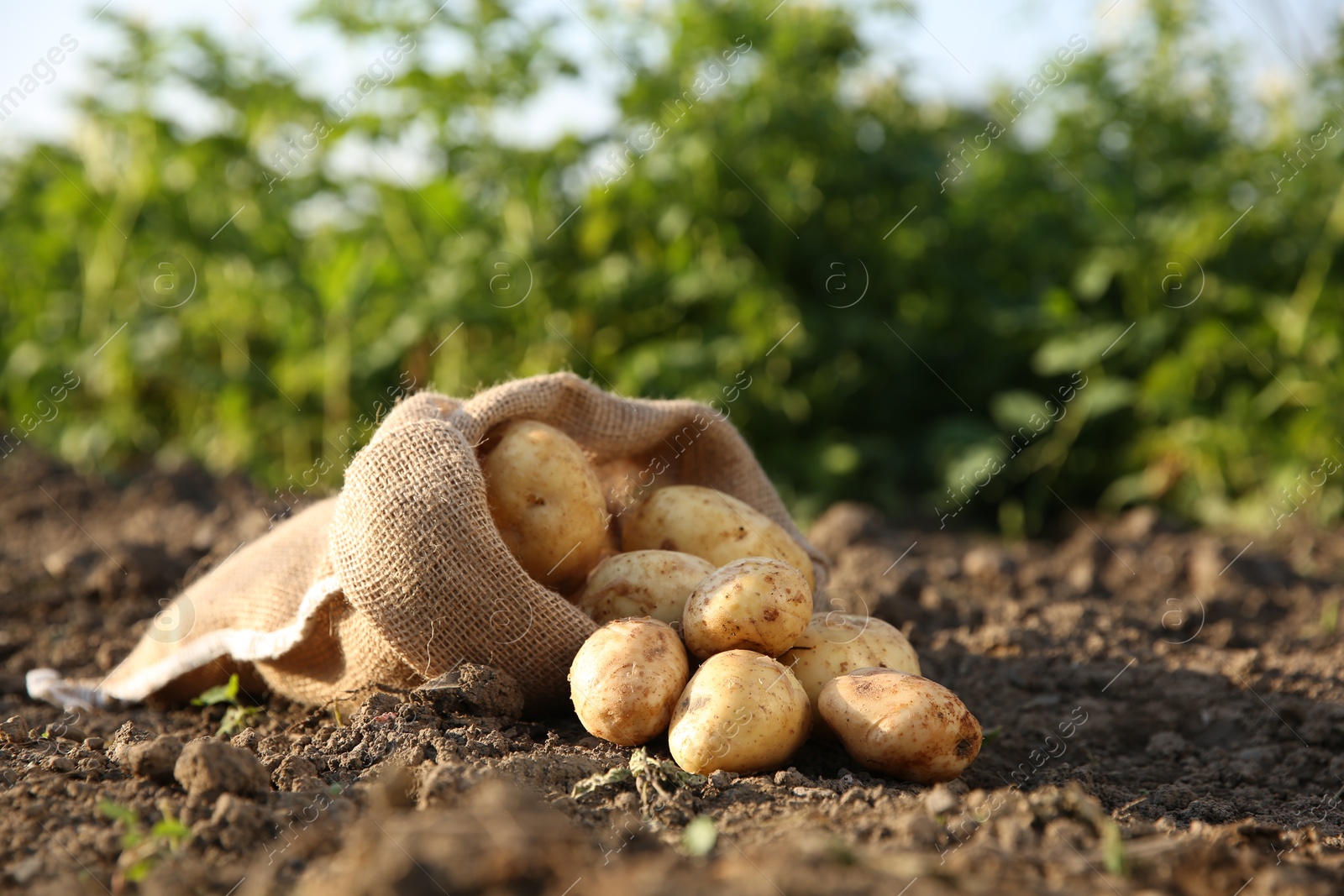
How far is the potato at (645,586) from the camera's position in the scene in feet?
7.89

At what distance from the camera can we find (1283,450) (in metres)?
5.61

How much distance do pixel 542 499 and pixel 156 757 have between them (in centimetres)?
93

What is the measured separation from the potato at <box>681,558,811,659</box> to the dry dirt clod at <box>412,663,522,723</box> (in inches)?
16.5

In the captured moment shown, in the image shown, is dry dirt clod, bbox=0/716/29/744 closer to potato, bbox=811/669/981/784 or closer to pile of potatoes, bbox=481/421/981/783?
pile of potatoes, bbox=481/421/981/783

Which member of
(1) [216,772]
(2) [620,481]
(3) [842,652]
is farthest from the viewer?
(2) [620,481]

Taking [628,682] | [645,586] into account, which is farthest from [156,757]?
[645,586]

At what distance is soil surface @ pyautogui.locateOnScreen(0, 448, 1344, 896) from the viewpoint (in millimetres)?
1447

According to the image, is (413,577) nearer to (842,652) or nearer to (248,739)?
(248,739)

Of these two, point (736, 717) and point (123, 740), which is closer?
point (736, 717)

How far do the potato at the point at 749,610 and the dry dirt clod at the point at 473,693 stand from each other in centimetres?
42

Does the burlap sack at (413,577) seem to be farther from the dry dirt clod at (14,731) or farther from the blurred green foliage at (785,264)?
the blurred green foliage at (785,264)

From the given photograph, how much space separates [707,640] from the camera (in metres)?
2.21

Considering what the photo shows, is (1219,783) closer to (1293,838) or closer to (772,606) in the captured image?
(1293,838)

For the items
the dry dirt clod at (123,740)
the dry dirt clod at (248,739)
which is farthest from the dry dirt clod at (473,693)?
the dry dirt clod at (123,740)
